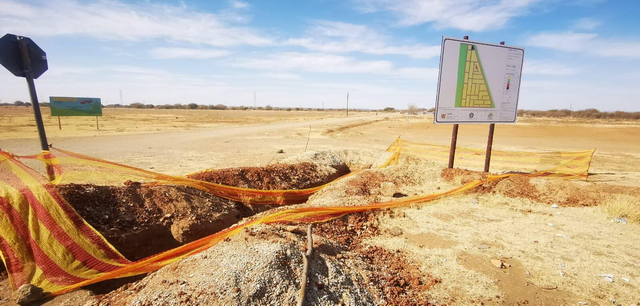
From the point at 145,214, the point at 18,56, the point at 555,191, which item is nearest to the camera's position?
the point at 18,56

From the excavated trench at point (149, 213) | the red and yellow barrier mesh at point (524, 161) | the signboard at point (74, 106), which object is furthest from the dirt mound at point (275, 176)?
the signboard at point (74, 106)

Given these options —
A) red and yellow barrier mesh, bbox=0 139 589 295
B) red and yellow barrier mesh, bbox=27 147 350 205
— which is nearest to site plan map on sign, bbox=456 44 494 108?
red and yellow barrier mesh, bbox=27 147 350 205

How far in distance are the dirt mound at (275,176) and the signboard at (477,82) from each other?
369 cm

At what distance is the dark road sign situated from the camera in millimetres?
3832

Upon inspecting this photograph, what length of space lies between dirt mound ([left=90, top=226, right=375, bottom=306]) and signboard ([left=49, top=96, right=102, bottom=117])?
65.4ft

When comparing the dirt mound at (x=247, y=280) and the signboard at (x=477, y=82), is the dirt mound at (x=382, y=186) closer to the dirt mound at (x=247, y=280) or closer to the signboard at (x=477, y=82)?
the signboard at (x=477, y=82)

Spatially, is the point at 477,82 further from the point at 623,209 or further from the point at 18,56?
the point at 18,56

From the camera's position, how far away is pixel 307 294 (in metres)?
2.68

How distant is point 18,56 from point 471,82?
9342mm

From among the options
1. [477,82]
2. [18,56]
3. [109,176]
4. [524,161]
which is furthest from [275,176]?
[524,161]

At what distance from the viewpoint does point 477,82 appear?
763 centimetres

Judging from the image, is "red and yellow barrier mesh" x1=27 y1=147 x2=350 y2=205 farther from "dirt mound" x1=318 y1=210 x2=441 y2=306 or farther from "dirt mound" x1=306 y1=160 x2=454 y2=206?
"dirt mound" x1=318 y1=210 x2=441 y2=306

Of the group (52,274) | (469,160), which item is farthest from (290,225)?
(469,160)

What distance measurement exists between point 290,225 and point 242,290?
1.65m
